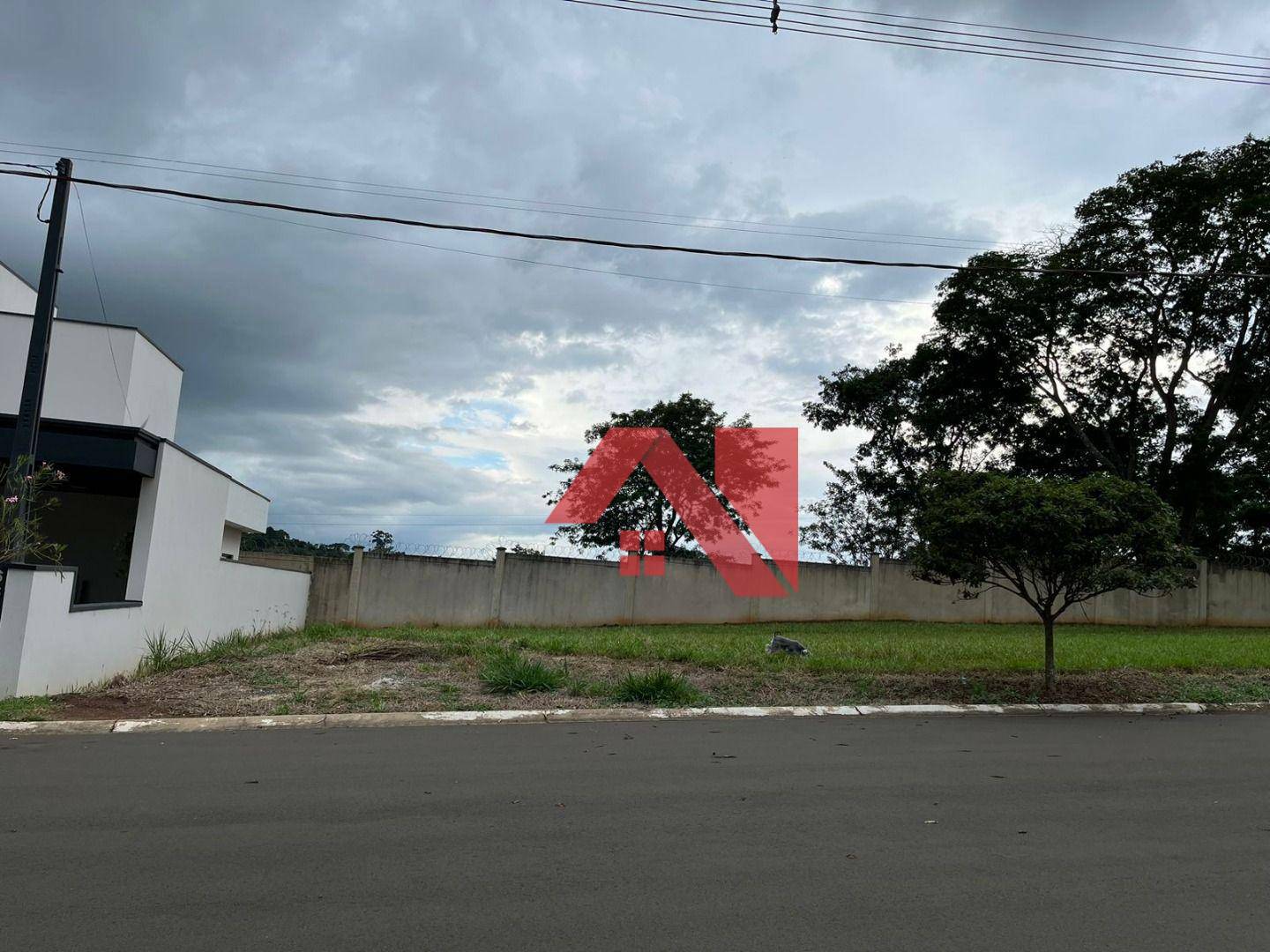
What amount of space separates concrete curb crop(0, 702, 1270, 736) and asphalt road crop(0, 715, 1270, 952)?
1.81 ft

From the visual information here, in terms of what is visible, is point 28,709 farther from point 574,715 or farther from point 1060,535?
point 1060,535

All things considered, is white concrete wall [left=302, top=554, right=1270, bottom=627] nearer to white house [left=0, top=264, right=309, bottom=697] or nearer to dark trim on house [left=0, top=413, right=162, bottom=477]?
white house [left=0, top=264, right=309, bottom=697]

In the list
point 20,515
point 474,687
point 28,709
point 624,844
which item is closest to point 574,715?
point 474,687

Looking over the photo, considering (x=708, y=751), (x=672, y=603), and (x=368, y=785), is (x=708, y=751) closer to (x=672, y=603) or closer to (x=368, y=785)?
(x=368, y=785)

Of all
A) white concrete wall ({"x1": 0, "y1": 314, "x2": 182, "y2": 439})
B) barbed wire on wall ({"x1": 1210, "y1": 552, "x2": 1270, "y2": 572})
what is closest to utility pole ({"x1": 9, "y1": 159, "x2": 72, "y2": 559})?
white concrete wall ({"x1": 0, "y1": 314, "x2": 182, "y2": 439})

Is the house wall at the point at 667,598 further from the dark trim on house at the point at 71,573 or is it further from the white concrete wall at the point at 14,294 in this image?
the dark trim on house at the point at 71,573

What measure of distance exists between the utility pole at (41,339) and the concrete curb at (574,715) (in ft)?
8.90

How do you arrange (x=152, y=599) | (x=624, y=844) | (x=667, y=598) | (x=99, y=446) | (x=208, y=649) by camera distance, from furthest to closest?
(x=667, y=598) < (x=208, y=649) < (x=152, y=599) < (x=99, y=446) < (x=624, y=844)

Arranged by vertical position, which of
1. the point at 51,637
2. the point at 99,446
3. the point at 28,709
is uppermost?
the point at 99,446

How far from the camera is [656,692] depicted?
976 centimetres

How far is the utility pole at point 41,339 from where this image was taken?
31.1 ft

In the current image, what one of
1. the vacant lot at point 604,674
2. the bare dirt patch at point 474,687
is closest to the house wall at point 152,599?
the vacant lot at point 604,674

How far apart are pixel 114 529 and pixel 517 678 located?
10.8 m

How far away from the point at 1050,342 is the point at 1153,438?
4534 millimetres
